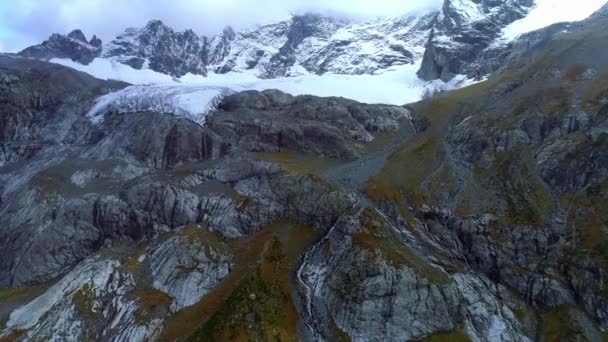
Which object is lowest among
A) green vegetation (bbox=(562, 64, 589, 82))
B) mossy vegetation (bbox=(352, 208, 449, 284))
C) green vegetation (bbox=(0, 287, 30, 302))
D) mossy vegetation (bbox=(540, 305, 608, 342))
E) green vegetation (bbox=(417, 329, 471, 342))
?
mossy vegetation (bbox=(540, 305, 608, 342))

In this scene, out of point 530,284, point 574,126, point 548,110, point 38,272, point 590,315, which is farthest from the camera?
point 548,110

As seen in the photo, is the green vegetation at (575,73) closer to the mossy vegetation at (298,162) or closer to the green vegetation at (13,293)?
the mossy vegetation at (298,162)

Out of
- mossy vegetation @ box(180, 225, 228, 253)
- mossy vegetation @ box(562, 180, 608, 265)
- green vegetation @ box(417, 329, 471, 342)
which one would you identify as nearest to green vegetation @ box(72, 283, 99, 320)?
mossy vegetation @ box(180, 225, 228, 253)

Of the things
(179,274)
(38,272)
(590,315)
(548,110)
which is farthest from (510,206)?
(38,272)

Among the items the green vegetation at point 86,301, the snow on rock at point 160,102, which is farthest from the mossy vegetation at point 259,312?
the snow on rock at point 160,102

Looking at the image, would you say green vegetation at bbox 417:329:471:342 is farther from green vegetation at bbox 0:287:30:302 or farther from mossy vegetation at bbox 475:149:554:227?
green vegetation at bbox 0:287:30:302

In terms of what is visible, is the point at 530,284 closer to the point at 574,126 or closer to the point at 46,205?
the point at 574,126

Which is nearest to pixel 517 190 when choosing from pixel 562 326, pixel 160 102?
pixel 562 326
